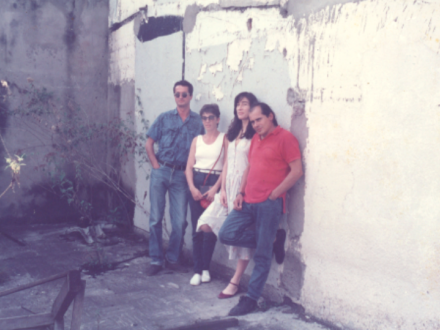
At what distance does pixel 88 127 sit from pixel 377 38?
16.4ft

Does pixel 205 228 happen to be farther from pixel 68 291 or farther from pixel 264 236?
pixel 68 291

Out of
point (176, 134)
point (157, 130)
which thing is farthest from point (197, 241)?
point (157, 130)

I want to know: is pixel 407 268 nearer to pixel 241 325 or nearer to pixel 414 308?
pixel 414 308

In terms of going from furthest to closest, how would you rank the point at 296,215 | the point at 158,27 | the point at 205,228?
the point at 158,27 < the point at 205,228 < the point at 296,215

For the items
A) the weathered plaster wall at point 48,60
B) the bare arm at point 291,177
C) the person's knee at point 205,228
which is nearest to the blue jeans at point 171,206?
the person's knee at point 205,228

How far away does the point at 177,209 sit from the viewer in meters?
4.89

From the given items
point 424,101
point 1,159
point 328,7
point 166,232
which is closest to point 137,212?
point 166,232

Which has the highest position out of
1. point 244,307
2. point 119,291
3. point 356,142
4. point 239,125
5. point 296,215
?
point 239,125

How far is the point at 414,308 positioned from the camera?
9.57ft

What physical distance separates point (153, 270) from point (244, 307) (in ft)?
4.90

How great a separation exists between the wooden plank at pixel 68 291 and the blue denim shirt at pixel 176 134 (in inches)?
91.9

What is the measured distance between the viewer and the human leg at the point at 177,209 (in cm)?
486

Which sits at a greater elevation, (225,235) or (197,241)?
(225,235)

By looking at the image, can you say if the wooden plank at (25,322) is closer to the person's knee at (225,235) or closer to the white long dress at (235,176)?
the person's knee at (225,235)
